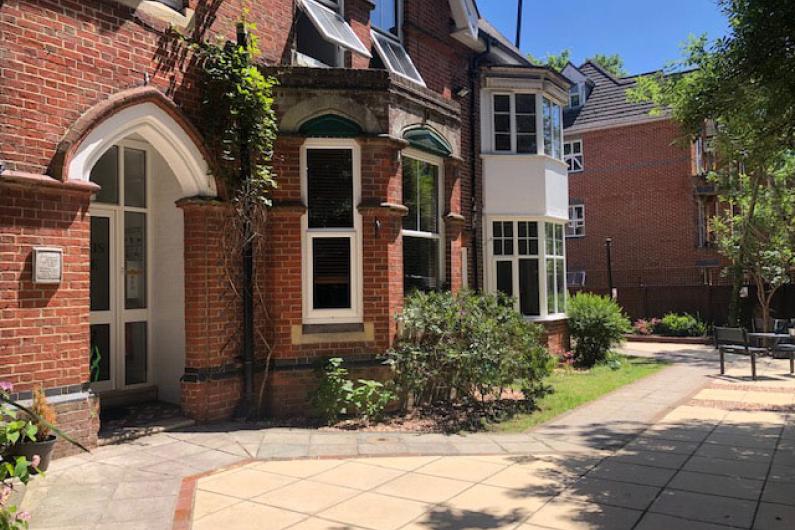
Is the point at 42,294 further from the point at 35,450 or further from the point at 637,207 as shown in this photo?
the point at 637,207

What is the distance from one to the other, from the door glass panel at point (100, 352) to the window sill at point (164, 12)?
3676 millimetres

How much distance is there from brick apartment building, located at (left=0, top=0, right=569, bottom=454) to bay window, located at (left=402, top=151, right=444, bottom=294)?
1.3 inches

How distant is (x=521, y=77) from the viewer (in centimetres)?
1379

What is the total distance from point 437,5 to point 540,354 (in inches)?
291

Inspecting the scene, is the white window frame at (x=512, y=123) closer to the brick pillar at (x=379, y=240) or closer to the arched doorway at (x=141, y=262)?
the brick pillar at (x=379, y=240)

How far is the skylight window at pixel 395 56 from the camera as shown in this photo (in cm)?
1085

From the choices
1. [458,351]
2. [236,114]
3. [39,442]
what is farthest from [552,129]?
[39,442]

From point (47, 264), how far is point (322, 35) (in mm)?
5053

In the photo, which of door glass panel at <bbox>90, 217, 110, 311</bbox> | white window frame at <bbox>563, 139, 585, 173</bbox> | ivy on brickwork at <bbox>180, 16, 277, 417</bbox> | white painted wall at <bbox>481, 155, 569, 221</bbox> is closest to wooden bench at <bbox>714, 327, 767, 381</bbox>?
white painted wall at <bbox>481, 155, 569, 221</bbox>

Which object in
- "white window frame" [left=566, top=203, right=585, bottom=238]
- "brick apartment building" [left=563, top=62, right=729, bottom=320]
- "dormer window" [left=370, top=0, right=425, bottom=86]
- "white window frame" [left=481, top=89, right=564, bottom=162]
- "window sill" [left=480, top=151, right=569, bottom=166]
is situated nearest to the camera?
"dormer window" [left=370, top=0, right=425, bottom=86]

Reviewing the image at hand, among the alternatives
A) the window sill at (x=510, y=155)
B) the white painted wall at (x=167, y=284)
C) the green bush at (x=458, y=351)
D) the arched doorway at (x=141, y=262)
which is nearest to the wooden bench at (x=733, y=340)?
the window sill at (x=510, y=155)

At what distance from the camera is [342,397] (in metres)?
7.79

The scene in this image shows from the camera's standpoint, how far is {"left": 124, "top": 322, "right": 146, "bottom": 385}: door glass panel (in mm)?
8133

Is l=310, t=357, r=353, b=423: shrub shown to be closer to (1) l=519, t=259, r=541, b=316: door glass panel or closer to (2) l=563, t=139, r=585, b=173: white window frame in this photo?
(1) l=519, t=259, r=541, b=316: door glass panel
